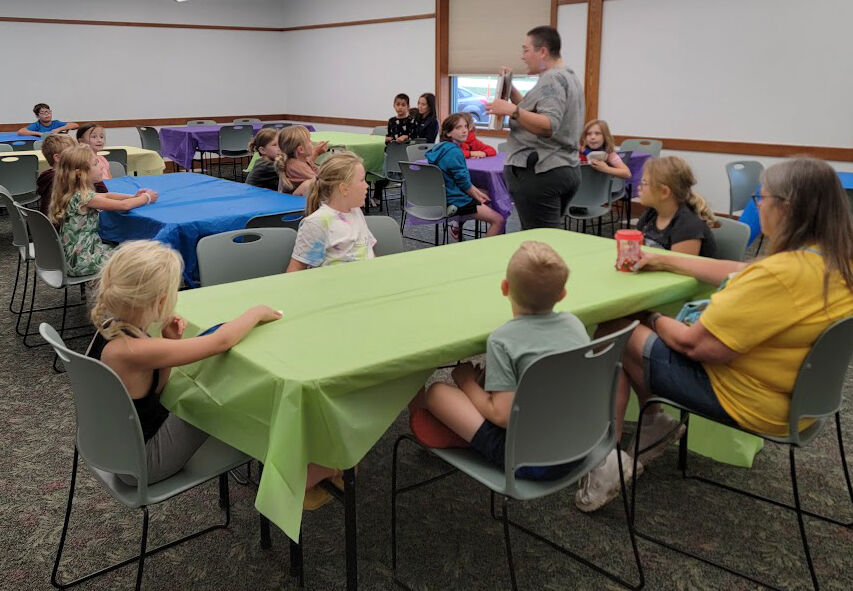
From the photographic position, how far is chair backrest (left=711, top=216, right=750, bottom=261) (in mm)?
2762

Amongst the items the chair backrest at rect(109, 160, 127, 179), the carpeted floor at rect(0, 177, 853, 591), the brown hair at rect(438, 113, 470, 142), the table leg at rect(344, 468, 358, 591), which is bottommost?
the carpeted floor at rect(0, 177, 853, 591)

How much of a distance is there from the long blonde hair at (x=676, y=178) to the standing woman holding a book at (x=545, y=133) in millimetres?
956

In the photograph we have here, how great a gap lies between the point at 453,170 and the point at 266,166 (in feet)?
4.15

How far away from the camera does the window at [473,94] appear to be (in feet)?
30.9

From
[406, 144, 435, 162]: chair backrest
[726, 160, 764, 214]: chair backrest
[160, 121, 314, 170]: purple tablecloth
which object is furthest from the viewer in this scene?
[160, 121, 314, 170]: purple tablecloth

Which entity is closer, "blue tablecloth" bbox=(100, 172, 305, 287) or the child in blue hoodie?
"blue tablecloth" bbox=(100, 172, 305, 287)

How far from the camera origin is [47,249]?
3467 millimetres

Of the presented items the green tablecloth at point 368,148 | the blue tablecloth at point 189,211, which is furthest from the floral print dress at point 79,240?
the green tablecloth at point 368,148

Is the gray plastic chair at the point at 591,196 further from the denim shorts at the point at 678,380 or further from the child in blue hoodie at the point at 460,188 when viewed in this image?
the denim shorts at the point at 678,380

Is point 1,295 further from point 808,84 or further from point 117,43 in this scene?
point 117,43

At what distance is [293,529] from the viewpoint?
155 cm

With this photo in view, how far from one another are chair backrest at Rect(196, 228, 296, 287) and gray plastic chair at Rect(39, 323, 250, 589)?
34.8 inches

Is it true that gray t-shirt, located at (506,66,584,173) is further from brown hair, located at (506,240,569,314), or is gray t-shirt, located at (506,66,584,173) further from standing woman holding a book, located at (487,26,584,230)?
brown hair, located at (506,240,569,314)

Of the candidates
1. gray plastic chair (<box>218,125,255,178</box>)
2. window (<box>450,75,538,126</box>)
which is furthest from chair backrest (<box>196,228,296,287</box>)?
window (<box>450,75,538,126</box>)
